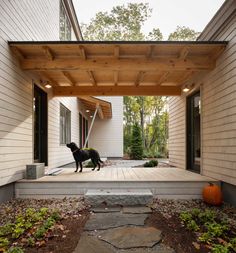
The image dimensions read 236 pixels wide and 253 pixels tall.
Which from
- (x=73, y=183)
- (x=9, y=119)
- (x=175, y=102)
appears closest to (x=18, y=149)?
(x=9, y=119)

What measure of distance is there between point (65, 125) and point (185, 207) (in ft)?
20.4

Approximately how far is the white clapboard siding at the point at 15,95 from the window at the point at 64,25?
275 centimetres

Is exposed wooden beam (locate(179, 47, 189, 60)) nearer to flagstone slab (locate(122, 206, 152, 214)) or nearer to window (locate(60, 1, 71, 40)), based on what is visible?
flagstone slab (locate(122, 206, 152, 214))

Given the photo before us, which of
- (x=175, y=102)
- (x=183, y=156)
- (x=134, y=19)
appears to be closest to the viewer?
(x=183, y=156)

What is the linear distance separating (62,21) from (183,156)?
6.18 meters

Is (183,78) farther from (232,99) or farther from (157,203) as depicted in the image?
(157,203)

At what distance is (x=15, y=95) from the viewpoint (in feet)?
15.1

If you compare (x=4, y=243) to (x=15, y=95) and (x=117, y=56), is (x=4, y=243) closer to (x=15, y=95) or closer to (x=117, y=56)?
(x=15, y=95)

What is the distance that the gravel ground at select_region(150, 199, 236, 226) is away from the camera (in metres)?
3.80

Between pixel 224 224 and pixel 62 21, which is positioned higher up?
pixel 62 21

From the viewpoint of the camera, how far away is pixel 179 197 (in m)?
4.70

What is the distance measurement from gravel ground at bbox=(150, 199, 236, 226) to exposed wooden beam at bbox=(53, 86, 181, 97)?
134 inches

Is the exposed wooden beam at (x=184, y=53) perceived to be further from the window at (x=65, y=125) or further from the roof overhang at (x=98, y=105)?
the roof overhang at (x=98, y=105)

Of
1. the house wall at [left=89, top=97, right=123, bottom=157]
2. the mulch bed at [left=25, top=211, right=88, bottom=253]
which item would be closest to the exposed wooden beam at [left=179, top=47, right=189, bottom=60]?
the mulch bed at [left=25, top=211, right=88, bottom=253]
